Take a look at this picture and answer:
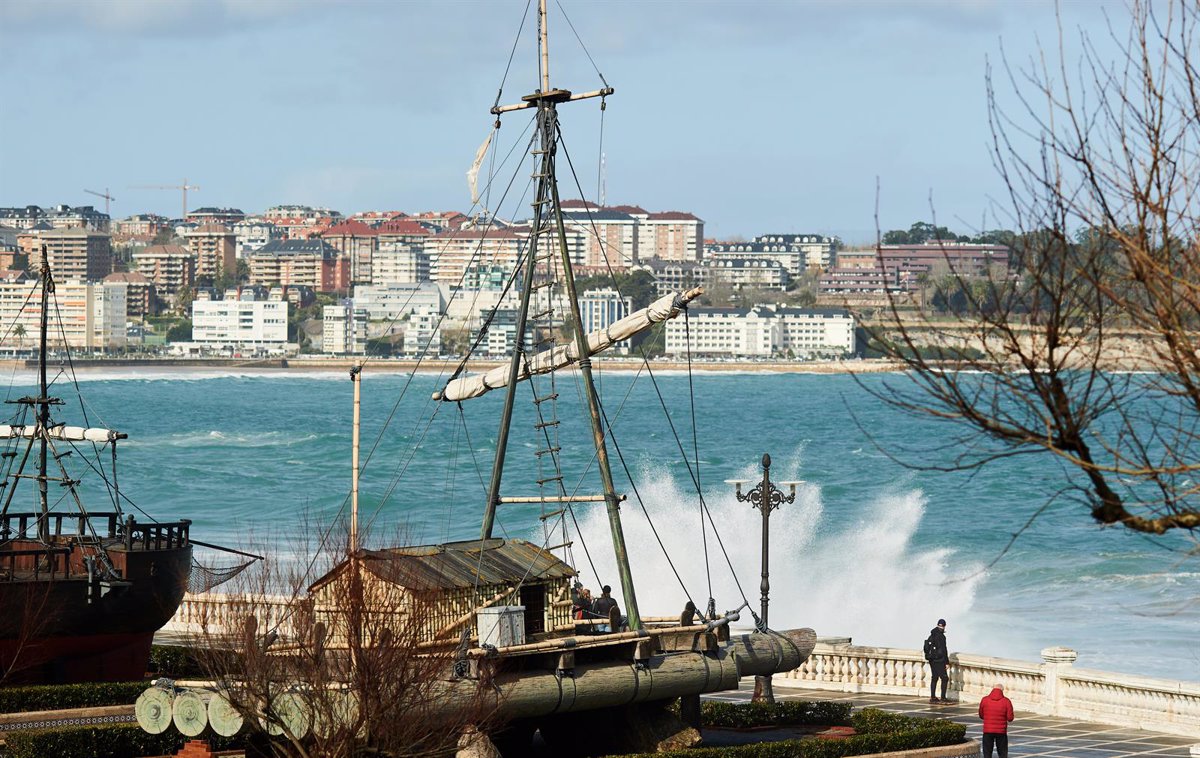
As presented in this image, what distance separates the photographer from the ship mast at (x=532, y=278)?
846 inches

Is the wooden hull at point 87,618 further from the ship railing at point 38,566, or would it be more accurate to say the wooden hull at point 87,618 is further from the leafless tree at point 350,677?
the leafless tree at point 350,677

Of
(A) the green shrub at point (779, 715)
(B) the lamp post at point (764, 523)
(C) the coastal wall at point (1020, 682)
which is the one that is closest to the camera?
(A) the green shrub at point (779, 715)

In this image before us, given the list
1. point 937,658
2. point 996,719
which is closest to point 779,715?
point 996,719

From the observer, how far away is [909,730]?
21.5 metres

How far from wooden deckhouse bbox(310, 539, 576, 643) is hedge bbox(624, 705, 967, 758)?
2247 millimetres

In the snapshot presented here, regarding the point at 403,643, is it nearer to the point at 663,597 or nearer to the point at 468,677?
the point at 468,677

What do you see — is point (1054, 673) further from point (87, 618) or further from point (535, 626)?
point (87, 618)

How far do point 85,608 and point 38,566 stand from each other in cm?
83

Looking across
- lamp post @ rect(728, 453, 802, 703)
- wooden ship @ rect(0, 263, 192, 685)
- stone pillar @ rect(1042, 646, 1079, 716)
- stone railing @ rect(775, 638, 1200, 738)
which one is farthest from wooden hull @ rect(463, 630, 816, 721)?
wooden ship @ rect(0, 263, 192, 685)

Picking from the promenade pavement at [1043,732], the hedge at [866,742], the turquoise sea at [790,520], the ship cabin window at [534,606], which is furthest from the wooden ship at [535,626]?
the promenade pavement at [1043,732]

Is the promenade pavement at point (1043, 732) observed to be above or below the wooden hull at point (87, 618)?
below

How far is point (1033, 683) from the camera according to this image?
25766 mm

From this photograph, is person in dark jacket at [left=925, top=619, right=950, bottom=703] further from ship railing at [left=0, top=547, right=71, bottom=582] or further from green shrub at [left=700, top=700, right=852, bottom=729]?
ship railing at [left=0, top=547, right=71, bottom=582]

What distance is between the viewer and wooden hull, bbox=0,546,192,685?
23.7m
